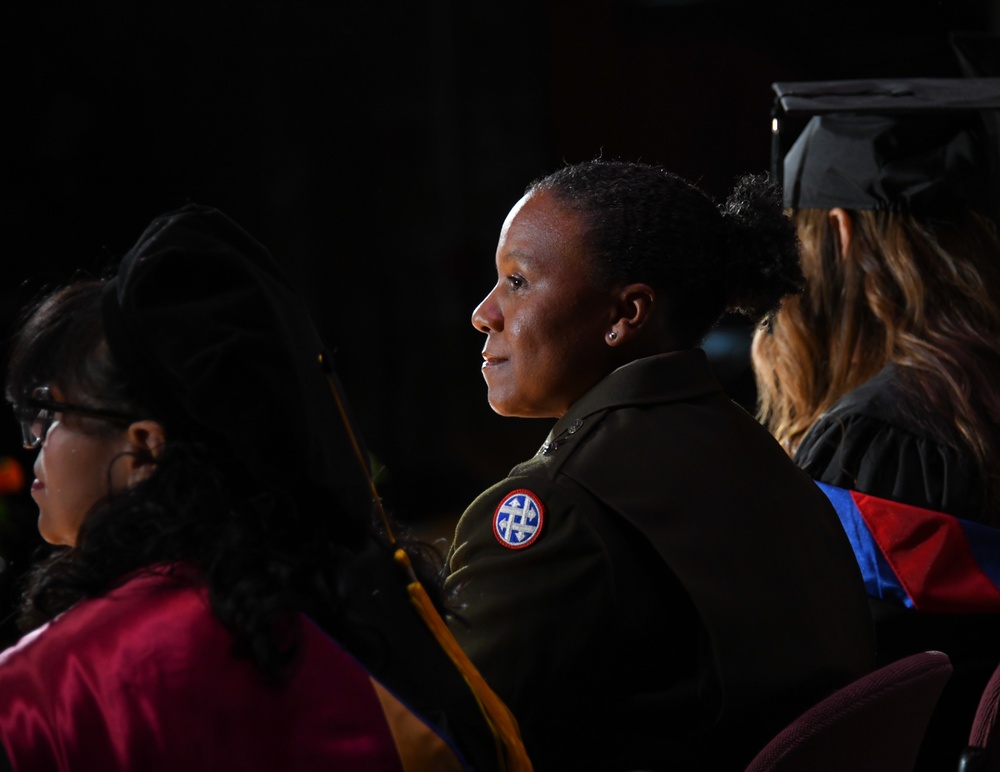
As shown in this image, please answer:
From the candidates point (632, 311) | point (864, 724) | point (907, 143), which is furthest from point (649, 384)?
point (907, 143)

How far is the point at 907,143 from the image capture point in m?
1.90

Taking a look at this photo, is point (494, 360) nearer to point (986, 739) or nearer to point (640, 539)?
point (640, 539)

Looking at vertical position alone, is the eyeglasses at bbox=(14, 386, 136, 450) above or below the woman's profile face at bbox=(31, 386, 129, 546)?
above

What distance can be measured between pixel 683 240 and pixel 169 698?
81 centimetres

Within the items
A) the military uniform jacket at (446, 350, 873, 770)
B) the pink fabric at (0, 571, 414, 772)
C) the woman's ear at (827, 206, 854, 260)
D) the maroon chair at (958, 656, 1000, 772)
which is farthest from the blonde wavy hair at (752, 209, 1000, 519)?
the pink fabric at (0, 571, 414, 772)

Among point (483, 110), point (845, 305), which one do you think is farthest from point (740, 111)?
point (845, 305)

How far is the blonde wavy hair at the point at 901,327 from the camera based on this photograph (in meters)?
1.71

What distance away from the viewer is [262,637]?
2.73 ft

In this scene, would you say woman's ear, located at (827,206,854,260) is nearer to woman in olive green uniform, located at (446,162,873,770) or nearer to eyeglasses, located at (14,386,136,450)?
woman in olive green uniform, located at (446,162,873,770)

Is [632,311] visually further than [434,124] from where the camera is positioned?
No

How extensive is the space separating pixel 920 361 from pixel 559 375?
70 cm

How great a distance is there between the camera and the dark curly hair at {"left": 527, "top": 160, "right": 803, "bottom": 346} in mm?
1347

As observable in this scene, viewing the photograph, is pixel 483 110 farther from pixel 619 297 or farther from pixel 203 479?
pixel 203 479

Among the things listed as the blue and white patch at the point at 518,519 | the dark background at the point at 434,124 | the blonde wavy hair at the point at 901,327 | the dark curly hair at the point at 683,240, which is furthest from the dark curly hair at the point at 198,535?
the dark background at the point at 434,124
